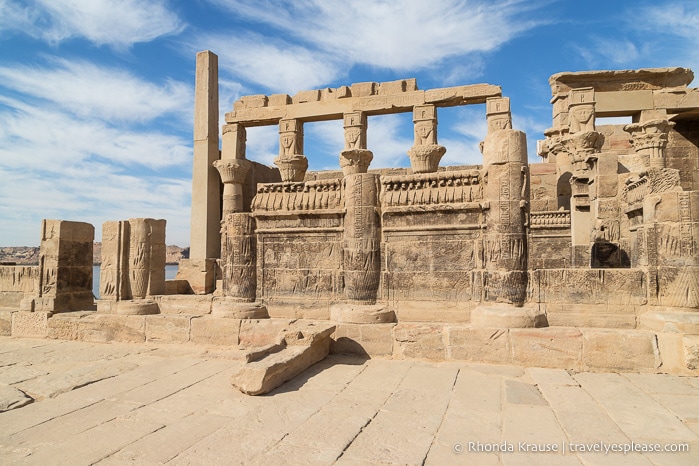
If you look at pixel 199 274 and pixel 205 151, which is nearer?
pixel 199 274

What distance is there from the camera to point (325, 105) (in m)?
14.3

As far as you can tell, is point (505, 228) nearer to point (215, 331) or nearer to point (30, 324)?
point (215, 331)

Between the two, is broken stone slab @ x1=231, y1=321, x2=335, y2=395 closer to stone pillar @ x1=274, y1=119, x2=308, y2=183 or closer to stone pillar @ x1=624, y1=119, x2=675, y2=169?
stone pillar @ x1=274, y1=119, x2=308, y2=183

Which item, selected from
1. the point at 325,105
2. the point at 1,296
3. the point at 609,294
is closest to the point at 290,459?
the point at 609,294

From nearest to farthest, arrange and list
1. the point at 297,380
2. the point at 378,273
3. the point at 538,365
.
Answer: the point at 297,380, the point at 538,365, the point at 378,273

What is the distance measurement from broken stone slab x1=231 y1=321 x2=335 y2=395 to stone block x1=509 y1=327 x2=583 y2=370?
93.0 inches

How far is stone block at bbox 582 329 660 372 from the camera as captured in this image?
191 inches

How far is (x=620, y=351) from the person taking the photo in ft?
16.1

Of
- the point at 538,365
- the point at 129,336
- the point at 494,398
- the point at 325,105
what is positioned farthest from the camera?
the point at 325,105

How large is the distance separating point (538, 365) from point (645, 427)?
5.94 ft

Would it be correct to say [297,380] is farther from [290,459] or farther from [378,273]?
[378,273]

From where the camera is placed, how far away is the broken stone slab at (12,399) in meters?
3.89

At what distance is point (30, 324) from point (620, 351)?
9.18m

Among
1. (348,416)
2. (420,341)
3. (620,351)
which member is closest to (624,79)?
(620,351)
